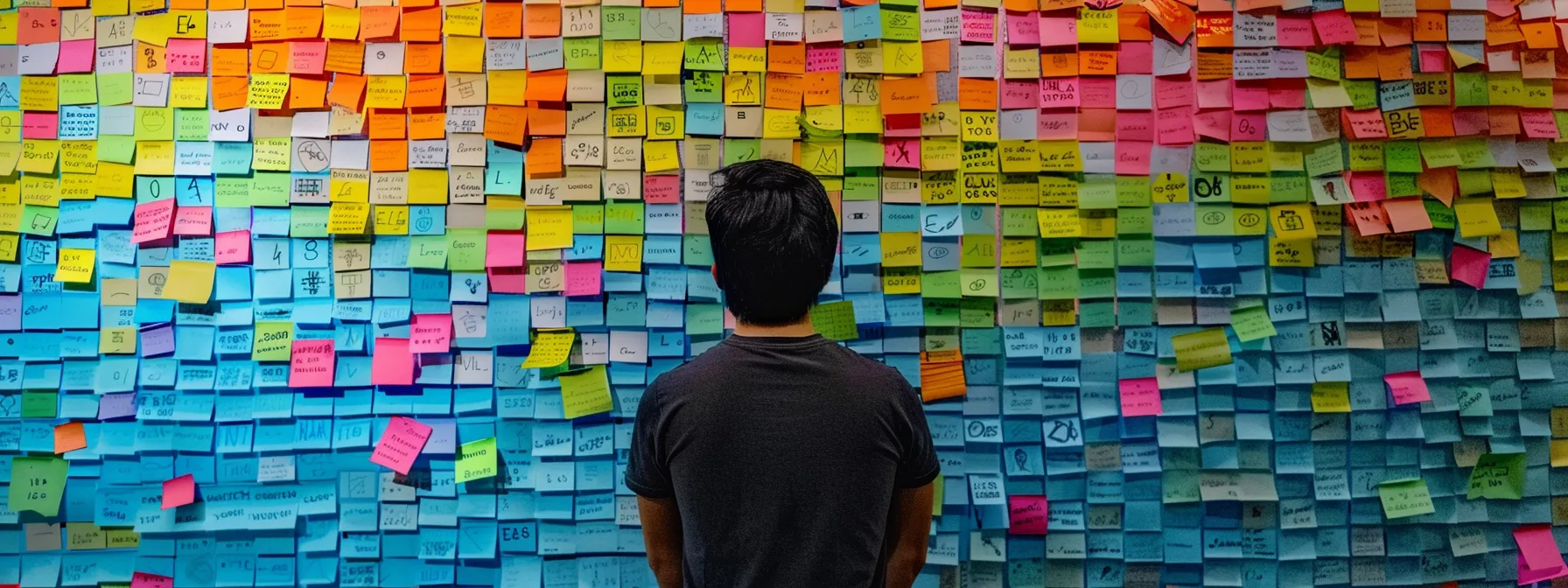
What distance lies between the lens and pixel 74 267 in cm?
207

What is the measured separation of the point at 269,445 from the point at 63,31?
3.17ft

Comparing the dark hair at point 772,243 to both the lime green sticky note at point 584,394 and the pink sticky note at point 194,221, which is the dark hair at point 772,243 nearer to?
the lime green sticky note at point 584,394

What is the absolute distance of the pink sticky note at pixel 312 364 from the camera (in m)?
2.04

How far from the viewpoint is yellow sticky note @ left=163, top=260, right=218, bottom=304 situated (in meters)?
2.05

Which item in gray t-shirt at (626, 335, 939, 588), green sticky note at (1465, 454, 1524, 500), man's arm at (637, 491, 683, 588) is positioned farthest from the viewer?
green sticky note at (1465, 454, 1524, 500)

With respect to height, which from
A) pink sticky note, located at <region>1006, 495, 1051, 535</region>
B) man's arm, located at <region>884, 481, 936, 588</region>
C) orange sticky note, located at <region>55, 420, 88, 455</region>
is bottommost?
pink sticky note, located at <region>1006, 495, 1051, 535</region>

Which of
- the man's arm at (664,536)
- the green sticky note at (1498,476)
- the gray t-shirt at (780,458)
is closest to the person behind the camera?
the gray t-shirt at (780,458)

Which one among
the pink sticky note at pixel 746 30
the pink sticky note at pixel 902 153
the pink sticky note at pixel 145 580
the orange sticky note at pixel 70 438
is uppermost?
the pink sticky note at pixel 746 30

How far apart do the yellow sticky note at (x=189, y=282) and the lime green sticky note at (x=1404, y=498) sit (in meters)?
2.47

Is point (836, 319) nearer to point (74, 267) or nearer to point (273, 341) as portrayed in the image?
point (273, 341)

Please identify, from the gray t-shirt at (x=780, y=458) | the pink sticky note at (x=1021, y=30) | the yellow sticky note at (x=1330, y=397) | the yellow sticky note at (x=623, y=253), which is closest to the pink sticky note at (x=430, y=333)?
the yellow sticky note at (x=623, y=253)

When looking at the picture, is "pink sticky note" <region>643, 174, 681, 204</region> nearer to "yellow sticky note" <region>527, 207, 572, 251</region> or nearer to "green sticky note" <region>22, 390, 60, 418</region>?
"yellow sticky note" <region>527, 207, 572, 251</region>

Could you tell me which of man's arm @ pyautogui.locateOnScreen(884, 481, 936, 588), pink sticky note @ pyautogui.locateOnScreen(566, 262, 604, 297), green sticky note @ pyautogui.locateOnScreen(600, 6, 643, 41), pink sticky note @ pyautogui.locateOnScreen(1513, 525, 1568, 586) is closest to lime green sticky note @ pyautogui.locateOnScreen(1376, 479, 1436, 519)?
pink sticky note @ pyautogui.locateOnScreen(1513, 525, 1568, 586)

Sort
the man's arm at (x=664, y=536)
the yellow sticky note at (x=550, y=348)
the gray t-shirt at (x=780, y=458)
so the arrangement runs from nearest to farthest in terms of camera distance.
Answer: the gray t-shirt at (x=780, y=458)
the man's arm at (x=664, y=536)
the yellow sticky note at (x=550, y=348)
